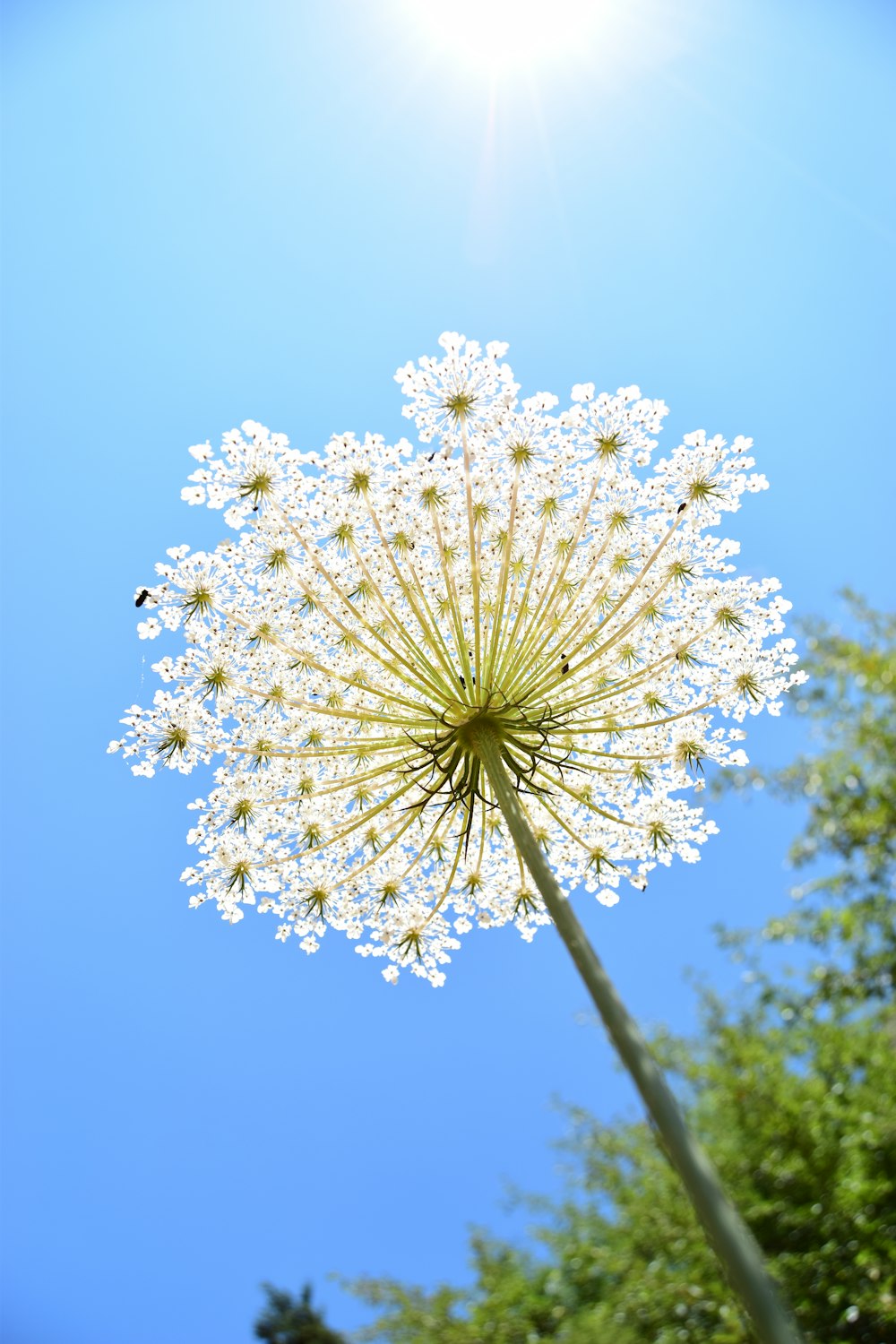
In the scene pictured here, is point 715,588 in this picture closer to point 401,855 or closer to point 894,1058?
point 401,855

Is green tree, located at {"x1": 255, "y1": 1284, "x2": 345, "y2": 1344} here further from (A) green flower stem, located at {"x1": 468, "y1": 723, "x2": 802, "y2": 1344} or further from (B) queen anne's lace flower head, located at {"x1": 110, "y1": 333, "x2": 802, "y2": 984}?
(A) green flower stem, located at {"x1": 468, "y1": 723, "x2": 802, "y2": 1344}

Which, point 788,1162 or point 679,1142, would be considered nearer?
point 679,1142

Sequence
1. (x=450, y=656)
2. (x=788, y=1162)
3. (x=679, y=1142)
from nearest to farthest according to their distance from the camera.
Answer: (x=679, y=1142)
(x=450, y=656)
(x=788, y=1162)

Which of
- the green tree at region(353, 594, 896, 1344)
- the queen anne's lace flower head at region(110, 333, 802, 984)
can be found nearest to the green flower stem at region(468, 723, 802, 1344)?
the queen anne's lace flower head at region(110, 333, 802, 984)

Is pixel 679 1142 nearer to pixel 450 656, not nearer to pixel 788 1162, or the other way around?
pixel 450 656

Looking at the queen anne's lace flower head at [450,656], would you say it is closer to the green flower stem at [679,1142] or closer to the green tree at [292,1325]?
the green flower stem at [679,1142]

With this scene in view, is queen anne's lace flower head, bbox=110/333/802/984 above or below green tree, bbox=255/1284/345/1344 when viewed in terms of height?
above

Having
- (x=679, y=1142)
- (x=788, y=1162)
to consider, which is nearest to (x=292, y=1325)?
(x=788, y=1162)
